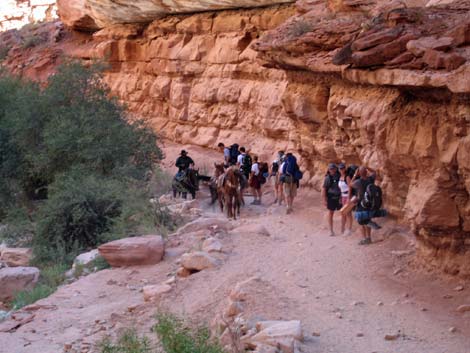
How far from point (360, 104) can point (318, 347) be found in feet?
18.6

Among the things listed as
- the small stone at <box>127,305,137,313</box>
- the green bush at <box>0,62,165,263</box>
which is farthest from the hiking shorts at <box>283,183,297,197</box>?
the small stone at <box>127,305,137,313</box>

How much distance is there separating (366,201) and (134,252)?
4125 mm

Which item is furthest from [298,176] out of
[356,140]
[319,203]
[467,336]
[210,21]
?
[210,21]

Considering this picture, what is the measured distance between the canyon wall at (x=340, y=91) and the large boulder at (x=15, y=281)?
6378 millimetres

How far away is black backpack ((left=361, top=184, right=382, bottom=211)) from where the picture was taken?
12070mm

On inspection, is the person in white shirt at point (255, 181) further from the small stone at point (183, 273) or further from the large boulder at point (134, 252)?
the small stone at point (183, 273)

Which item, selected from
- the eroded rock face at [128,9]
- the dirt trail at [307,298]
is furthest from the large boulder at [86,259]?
the eroded rock face at [128,9]

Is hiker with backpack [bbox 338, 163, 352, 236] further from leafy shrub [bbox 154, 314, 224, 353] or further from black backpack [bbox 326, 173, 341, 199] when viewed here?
leafy shrub [bbox 154, 314, 224, 353]

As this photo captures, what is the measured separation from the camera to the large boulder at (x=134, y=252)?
13312mm

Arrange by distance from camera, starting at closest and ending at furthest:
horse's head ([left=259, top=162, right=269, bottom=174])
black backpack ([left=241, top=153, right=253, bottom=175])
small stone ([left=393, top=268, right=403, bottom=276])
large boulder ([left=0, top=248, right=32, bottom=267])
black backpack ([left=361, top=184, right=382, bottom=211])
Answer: small stone ([left=393, top=268, right=403, bottom=276]) → black backpack ([left=361, top=184, right=382, bottom=211]) → large boulder ([left=0, top=248, right=32, bottom=267]) → horse's head ([left=259, top=162, right=269, bottom=174]) → black backpack ([left=241, top=153, right=253, bottom=175])

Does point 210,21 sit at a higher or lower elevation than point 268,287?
higher

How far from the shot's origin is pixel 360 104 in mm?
13070

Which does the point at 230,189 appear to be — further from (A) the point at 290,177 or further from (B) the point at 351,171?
(B) the point at 351,171

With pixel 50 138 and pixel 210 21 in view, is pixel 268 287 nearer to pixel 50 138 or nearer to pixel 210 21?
pixel 50 138
